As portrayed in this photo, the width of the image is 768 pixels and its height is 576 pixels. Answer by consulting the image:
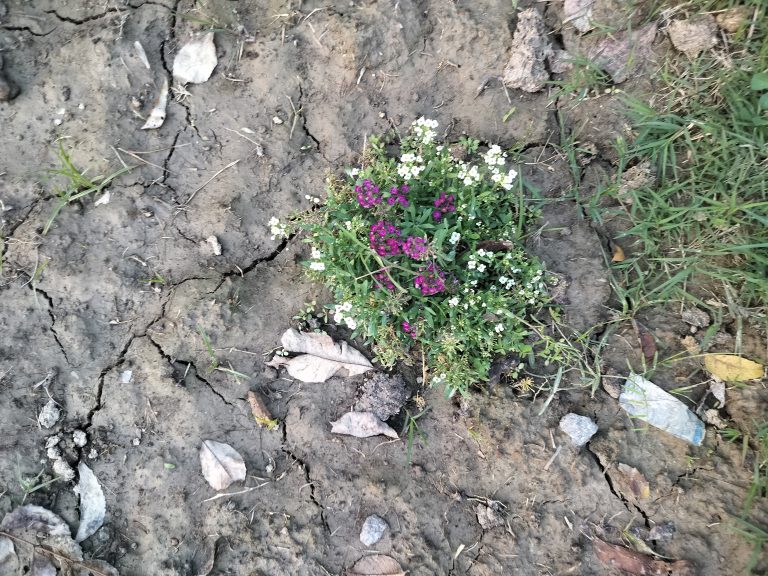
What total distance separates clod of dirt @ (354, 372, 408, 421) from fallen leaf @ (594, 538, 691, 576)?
4.16 ft

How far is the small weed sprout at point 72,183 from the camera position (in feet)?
10.2

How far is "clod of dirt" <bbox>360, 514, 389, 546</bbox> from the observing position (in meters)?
2.82

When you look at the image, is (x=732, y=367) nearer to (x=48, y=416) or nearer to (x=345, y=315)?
(x=345, y=315)

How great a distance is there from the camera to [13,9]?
129 inches

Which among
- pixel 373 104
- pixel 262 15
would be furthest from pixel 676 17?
pixel 262 15

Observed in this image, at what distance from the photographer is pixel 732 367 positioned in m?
2.82

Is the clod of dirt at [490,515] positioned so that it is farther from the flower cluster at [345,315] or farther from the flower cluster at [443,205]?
the flower cluster at [443,205]

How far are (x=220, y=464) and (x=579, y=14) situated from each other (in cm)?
339

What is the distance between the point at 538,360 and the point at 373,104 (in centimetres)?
184

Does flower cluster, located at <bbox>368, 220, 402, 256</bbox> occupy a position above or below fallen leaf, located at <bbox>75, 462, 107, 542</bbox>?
above

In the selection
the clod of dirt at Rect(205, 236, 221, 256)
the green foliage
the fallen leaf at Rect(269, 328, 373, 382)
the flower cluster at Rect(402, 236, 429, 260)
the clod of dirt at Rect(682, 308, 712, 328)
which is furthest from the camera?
the clod of dirt at Rect(205, 236, 221, 256)

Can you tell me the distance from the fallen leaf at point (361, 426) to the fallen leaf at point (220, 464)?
0.57 metres

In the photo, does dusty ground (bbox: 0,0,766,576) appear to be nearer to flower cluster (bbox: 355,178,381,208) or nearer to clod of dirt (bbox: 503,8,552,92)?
clod of dirt (bbox: 503,8,552,92)

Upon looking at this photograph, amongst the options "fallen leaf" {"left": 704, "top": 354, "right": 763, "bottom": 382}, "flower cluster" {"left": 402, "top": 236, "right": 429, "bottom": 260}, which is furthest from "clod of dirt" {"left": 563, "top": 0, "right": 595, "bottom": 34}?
"fallen leaf" {"left": 704, "top": 354, "right": 763, "bottom": 382}
